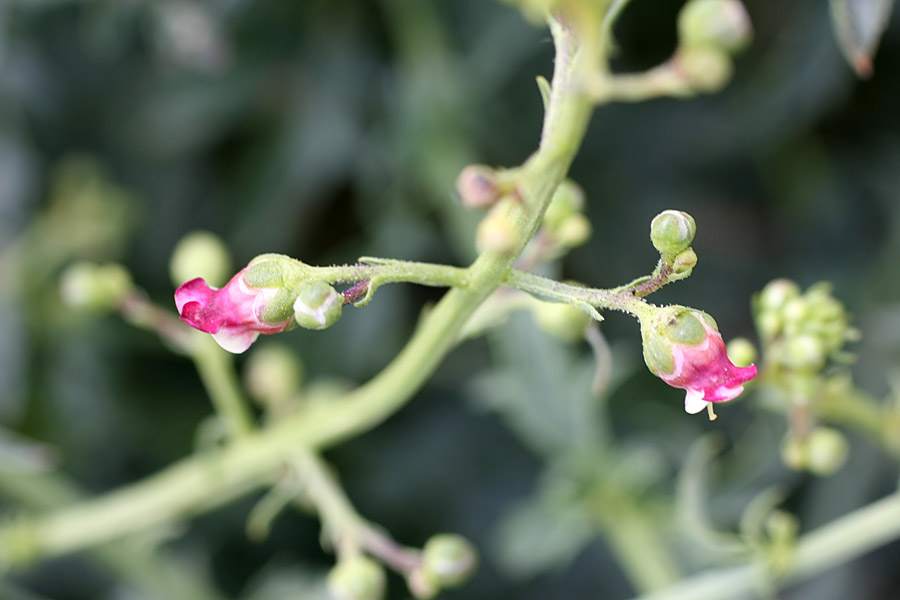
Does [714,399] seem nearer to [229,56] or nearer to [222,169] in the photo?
[229,56]

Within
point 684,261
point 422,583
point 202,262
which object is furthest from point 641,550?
point 684,261

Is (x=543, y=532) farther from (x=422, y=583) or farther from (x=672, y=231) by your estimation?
(x=672, y=231)

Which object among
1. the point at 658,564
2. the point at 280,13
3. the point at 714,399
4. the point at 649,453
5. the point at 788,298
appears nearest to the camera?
the point at 714,399

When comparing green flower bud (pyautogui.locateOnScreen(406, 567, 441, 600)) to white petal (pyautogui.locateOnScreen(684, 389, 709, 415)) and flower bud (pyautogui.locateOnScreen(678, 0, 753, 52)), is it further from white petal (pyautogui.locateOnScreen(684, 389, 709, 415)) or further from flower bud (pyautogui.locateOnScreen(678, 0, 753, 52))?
flower bud (pyautogui.locateOnScreen(678, 0, 753, 52))

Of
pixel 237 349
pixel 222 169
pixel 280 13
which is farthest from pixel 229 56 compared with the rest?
pixel 237 349

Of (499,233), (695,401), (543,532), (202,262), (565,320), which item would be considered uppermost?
(202,262)

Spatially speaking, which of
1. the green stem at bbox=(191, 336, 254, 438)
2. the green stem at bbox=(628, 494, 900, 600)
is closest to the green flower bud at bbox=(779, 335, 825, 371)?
the green stem at bbox=(628, 494, 900, 600)
